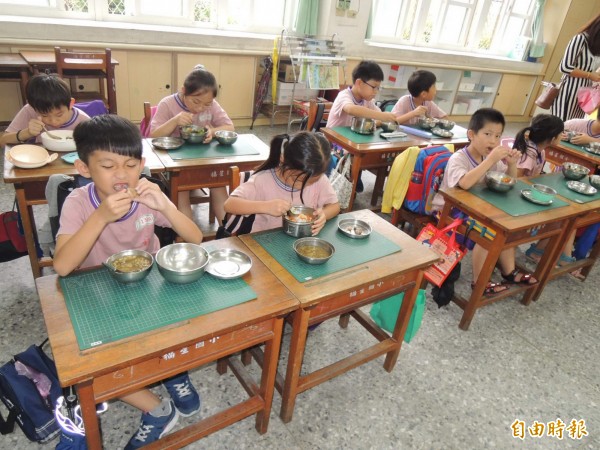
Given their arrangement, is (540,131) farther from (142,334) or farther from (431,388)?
(142,334)

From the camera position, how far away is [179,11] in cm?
554

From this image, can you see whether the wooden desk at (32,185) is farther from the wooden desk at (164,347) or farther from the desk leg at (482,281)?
the desk leg at (482,281)

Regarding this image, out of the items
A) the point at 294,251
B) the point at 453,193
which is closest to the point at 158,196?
the point at 294,251

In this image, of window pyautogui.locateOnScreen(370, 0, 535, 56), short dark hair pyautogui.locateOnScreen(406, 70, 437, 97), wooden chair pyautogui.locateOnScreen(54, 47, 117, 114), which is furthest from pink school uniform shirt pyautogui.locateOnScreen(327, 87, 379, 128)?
window pyautogui.locateOnScreen(370, 0, 535, 56)

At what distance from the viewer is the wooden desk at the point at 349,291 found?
153cm

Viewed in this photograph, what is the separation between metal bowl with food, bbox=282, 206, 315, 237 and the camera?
1.79 m

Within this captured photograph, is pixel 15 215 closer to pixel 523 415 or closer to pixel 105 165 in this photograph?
pixel 105 165

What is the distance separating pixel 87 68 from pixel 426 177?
11.3ft

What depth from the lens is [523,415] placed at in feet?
6.86

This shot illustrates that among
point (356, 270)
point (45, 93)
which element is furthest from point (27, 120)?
point (356, 270)

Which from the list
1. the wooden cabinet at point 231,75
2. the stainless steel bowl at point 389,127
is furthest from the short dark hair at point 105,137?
the wooden cabinet at point 231,75

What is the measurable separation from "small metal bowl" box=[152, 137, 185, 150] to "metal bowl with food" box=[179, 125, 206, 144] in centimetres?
4

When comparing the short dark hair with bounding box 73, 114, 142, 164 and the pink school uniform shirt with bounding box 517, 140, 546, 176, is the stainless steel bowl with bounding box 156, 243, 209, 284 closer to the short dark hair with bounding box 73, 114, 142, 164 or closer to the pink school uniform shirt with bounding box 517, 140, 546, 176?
the short dark hair with bounding box 73, 114, 142, 164

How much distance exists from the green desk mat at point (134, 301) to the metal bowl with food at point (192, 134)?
59.3 inches
